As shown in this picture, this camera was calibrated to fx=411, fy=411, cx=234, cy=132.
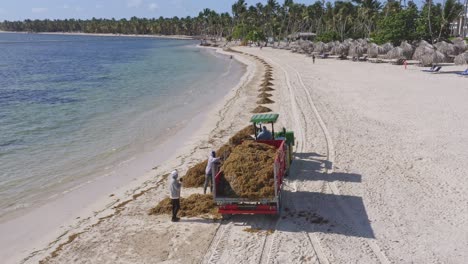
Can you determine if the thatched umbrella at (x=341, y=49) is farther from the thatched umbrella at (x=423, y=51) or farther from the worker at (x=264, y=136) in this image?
the worker at (x=264, y=136)

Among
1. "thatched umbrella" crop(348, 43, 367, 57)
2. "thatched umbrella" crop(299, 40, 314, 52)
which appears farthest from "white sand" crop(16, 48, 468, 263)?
"thatched umbrella" crop(299, 40, 314, 52)

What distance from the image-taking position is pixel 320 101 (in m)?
27.5

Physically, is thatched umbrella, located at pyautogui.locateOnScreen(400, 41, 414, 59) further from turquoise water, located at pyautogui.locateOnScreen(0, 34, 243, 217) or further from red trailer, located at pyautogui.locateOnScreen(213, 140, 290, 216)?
red trailer, located at pyautogui.locateOnScreen(213, 140, 290, 216)

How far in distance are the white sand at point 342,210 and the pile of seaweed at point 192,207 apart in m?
0.37

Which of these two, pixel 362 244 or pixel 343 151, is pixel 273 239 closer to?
pixel 362 244

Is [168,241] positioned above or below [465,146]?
below

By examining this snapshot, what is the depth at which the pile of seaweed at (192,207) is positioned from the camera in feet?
38.5

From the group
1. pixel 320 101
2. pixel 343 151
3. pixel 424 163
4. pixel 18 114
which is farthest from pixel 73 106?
pixel 424 163

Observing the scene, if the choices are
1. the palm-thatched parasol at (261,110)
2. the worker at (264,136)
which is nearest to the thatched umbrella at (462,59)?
the palm-thatched parasol at (261,110)

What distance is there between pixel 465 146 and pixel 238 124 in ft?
37.2

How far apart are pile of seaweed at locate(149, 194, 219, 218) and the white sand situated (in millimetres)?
375

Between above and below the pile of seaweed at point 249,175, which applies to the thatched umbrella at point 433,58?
above

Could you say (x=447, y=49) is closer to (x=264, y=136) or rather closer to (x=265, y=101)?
(x=265, y=101)

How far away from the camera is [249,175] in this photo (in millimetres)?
11242
